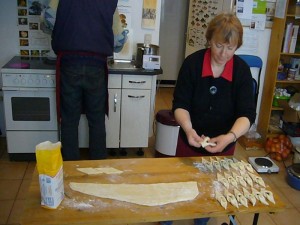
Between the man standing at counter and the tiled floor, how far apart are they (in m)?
0.43

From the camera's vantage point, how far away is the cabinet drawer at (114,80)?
2.78 m

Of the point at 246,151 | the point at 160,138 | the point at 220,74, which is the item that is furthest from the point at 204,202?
the point at 246,151

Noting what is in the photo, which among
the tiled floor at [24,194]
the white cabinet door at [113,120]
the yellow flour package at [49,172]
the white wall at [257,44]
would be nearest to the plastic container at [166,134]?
the tiled floor at [24,194]

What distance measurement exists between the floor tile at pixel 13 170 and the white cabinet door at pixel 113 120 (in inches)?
29.4

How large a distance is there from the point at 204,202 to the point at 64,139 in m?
1.59

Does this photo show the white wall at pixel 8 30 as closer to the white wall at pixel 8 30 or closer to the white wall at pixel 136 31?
the white wall at pixel 8 30

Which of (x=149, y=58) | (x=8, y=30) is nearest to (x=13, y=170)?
(x=8, y=30)

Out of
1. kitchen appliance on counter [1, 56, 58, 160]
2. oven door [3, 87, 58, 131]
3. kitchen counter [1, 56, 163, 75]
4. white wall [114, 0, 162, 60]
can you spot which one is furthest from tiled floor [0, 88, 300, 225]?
white wall [114, 0, 162, 60]

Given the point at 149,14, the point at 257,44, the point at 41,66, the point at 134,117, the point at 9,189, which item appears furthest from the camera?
the point at 257,44

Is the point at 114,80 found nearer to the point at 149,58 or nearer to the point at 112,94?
the point at 112,94

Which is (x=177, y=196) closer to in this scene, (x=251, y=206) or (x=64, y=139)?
(x=251, y=206)

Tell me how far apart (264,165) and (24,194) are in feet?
6.70

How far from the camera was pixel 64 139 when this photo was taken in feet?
8.55

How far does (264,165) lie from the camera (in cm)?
298
